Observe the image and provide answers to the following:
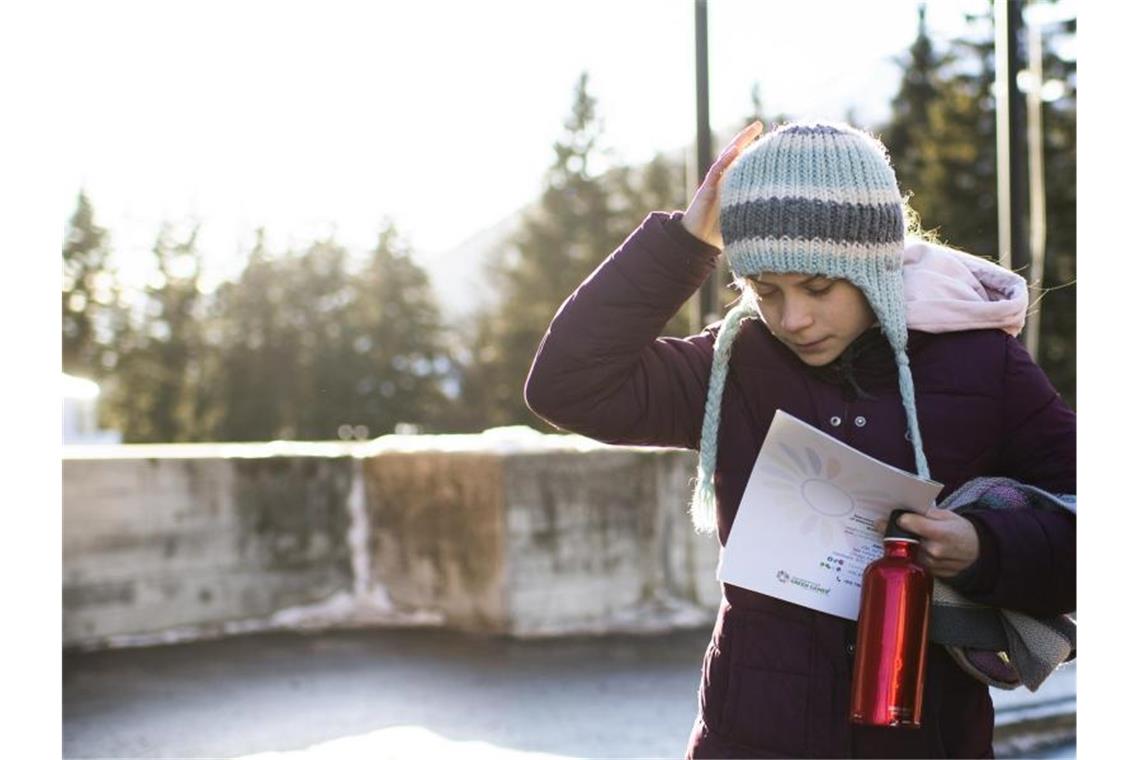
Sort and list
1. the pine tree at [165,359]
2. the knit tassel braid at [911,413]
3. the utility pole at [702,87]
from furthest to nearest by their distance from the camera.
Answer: the pine tree at [165,359] → the utility pole at [702,87] → the knit tassel braid at [911,413]

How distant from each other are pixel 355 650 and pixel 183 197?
46.5 meters

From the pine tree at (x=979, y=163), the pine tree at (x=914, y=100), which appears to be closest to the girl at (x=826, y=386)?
the pine tree at (x=979, y=163)

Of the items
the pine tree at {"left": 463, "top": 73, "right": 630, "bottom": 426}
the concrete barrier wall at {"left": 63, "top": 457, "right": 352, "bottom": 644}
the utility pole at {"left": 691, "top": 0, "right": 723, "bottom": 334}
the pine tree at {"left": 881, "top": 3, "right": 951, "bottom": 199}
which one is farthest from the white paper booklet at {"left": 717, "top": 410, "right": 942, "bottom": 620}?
the pine tree at {"left": 463, "top": 73, "right": 630, "bottom": 426}

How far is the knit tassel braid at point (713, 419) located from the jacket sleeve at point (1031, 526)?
433 mm

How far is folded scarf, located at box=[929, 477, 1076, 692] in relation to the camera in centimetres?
229

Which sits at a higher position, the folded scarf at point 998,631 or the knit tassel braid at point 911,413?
the knit tassel braid at point 911,413

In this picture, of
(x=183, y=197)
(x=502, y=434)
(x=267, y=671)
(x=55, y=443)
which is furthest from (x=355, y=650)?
(x=183, y=197)

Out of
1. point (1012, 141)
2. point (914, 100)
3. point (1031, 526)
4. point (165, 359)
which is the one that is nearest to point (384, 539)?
point (1012, 141)

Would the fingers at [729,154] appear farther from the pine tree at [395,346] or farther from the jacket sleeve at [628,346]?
the pine tree at [395,346]

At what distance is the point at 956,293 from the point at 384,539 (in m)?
6.46

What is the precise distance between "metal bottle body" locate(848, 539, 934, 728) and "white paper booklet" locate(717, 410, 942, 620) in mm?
100

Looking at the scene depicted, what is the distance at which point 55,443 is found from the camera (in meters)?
2.42

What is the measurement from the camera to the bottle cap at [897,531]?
2.26 metres

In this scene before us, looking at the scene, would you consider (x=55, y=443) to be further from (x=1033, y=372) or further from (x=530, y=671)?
(x=530, y=671)
